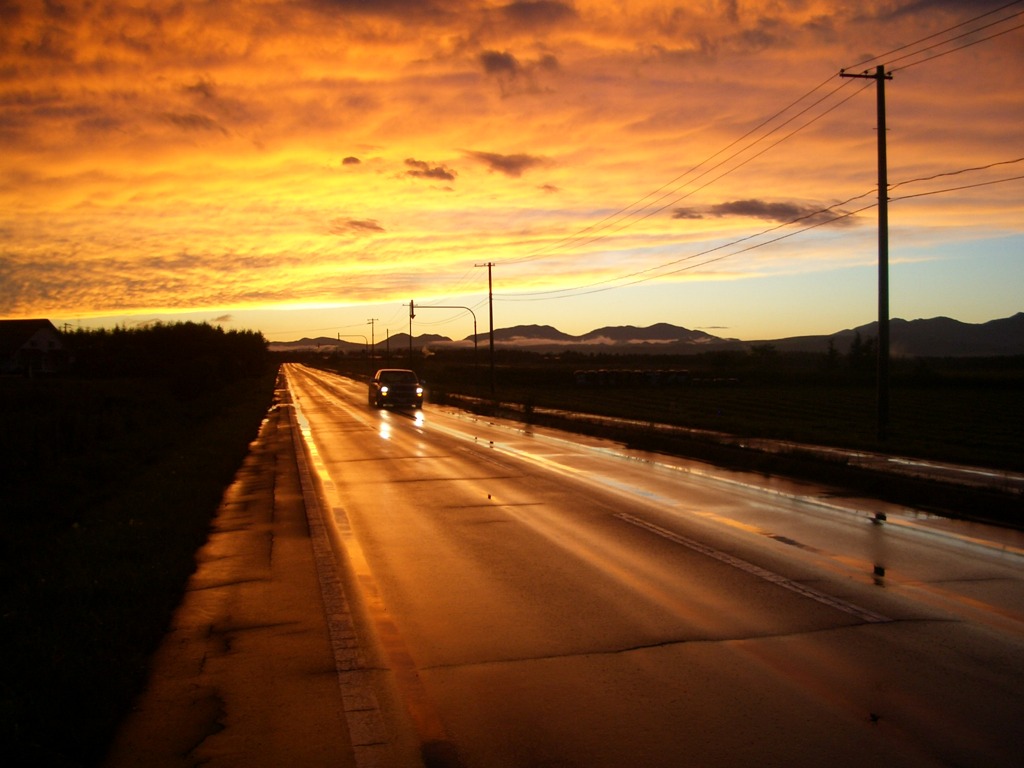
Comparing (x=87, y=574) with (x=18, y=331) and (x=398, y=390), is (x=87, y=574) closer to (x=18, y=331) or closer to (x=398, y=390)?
(x=398, y=390)

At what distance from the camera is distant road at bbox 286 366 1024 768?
16.3ft

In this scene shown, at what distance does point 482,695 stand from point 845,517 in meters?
8.72

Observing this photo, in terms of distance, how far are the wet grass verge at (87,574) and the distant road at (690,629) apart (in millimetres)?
1782

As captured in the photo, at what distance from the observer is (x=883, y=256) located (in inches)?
948

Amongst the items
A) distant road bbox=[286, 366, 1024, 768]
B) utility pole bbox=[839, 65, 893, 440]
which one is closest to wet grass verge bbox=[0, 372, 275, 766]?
distant road bbox=[286, 366, 1024, 768]

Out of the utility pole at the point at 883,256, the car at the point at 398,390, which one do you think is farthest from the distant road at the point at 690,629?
the car at the point at 398,390

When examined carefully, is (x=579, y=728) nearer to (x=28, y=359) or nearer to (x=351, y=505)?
(x=351, y=505)

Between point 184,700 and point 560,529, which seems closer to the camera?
point 184,700

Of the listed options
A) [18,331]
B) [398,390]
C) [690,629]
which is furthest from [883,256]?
[18,331]

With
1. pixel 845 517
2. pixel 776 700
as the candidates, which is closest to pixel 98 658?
pixel 776 700

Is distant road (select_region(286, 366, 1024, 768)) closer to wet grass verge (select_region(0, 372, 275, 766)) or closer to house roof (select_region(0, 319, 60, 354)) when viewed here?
wet grass verge (select_region(0, 372, 275, 766))

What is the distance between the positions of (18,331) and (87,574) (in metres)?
96.2

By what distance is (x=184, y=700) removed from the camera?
5.65m

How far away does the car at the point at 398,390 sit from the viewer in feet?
156
